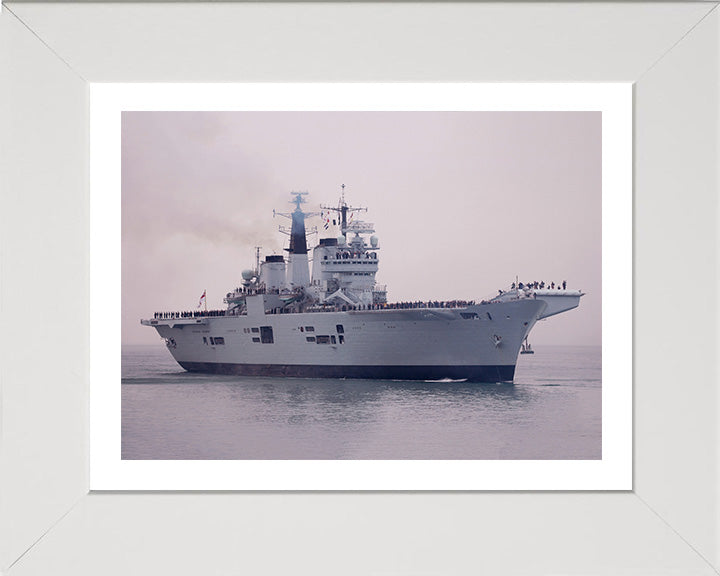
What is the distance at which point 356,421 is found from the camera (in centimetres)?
1137

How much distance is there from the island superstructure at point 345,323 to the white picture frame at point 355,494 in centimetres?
957

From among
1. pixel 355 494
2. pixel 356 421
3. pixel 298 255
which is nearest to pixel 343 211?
pixel 298 255

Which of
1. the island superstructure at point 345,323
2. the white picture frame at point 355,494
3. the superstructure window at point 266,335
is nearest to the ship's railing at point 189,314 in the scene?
the island superstructure at point 345,323

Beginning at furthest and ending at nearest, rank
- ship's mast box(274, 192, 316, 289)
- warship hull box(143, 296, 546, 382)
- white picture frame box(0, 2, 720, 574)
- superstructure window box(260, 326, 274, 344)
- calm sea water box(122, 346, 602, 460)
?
ship's mast box(274, 192, 316, 289) → superstructure window box(260, 326, 274, 344) → warship hull box(143, 296, 546, 382) → calm sea water box(122, 346, 602, 460) → white picture frame box(0, 2, 720, 574)

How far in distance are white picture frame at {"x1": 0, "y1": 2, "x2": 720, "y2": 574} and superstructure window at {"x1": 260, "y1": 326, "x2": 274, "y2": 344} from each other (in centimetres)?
1173

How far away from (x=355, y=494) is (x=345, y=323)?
33.9 feet

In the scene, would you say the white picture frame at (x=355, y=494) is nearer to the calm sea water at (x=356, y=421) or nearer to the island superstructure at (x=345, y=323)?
the calm sea water at (x=356, y=421)

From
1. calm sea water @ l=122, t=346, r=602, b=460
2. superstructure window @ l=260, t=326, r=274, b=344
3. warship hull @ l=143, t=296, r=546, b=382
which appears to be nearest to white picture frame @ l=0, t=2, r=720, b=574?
calm sea water @ l=122, t=346, r=602, b=460

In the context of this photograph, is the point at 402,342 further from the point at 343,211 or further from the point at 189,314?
the point at 189,314

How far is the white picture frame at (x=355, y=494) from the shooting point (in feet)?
11.3

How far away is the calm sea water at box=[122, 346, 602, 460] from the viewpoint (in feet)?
31.8

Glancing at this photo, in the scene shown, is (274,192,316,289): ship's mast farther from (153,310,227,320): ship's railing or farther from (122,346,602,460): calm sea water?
(122,346,602,460): calm sea water
